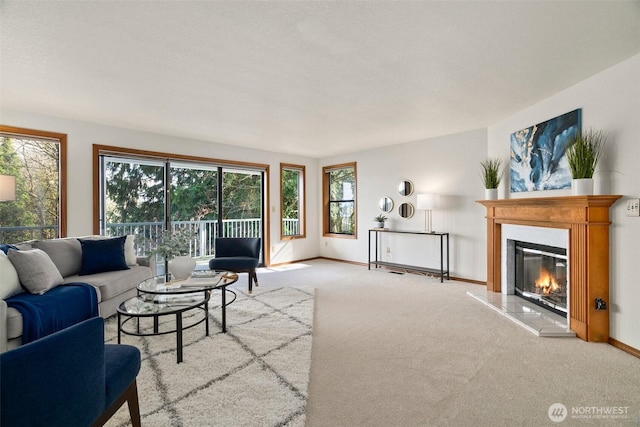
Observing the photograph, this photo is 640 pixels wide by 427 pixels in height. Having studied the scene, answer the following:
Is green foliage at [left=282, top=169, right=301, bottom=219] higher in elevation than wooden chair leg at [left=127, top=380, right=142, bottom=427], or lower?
higher

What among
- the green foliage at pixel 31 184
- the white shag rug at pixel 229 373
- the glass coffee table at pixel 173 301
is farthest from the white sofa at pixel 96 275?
the green foliage at pixel 31 184

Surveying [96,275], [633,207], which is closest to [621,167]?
[633,207]

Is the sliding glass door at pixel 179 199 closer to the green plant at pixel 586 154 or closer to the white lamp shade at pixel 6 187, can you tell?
the white lamp shade at pixel 6 187

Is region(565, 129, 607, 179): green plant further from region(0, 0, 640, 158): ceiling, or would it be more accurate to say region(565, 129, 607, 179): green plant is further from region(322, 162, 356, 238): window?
region(322, 162, 356, 238): window

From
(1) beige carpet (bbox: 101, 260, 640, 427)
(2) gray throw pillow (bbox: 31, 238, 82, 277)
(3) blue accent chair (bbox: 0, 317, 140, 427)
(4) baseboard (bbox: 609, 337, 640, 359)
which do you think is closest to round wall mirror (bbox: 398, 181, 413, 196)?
(1) beige carpet (bbox: 101, 260, 640, 427)

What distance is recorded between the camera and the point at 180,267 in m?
3.18

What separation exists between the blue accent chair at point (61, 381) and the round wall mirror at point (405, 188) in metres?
5.01

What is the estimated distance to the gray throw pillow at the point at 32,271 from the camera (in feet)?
8.36

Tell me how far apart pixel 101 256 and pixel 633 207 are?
16.8ft

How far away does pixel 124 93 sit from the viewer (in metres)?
3.12

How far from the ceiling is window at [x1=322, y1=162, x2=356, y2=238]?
2743 mm

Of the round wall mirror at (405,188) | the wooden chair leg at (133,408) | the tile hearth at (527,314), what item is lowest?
the tile hearth at (527,314)

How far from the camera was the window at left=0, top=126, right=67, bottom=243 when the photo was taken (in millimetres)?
3750

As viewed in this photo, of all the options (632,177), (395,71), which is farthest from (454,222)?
(395,71)
